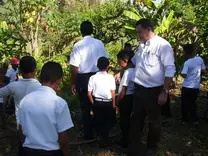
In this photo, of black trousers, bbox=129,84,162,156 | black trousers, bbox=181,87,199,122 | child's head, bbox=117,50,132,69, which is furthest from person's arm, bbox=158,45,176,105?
black trousers, bbox=181,87,199,122

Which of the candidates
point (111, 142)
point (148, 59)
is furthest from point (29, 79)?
point (111, 142)

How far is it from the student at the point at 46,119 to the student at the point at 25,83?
2.83ft

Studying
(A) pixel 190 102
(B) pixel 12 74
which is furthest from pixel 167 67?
(B) pixel 12 74

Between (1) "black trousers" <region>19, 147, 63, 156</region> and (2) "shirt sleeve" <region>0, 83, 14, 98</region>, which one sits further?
(2) "shirt sleeve" <region>0, 83, 14, 98</region>

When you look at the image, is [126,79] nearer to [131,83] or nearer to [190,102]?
[131,83]

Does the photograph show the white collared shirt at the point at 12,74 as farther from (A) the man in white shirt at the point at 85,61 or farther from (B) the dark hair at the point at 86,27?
(B) the dark hair at the point at 86,27

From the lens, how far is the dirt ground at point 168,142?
5590 millimetres

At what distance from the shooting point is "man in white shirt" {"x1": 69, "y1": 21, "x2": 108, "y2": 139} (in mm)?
5793

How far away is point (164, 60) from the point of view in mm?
4660

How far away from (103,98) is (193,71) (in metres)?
2.14

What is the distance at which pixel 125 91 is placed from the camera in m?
5.38

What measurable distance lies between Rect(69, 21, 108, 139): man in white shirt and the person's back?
6.17 ft

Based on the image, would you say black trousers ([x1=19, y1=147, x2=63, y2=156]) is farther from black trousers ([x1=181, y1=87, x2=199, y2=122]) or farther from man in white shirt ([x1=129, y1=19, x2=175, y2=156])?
black trousers ([x1=181, y1=87, x2=199, y2=122])

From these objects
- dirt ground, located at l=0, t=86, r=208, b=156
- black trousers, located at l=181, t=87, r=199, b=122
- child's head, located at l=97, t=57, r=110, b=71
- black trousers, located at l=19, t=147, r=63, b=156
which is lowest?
dirt ground, located at l=0, t=86, r=208, b=156
